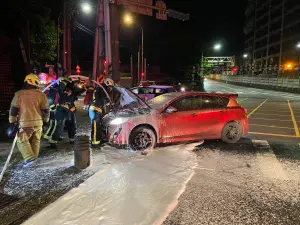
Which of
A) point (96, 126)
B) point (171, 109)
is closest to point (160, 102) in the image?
point (171, 109)

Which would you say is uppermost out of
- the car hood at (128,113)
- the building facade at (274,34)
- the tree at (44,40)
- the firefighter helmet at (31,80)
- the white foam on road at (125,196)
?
the building facade at (274,34)

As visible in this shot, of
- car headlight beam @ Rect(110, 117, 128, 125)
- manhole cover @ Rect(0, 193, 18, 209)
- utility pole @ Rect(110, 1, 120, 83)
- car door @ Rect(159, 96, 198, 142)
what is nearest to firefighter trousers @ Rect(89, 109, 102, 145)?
car headlight beam @ Rect(110, 117, 128, 125)

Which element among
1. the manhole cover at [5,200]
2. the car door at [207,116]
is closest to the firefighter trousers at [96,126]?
the car door at [207,116]

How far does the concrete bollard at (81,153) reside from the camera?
575 cm

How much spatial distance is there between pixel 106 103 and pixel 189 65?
40191 mm

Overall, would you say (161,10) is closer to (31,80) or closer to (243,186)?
(31,80)

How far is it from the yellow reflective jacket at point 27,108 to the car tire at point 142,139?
2176 millimetres

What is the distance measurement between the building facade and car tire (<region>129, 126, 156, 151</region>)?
47.6 m

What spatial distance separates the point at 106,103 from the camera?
302 inches

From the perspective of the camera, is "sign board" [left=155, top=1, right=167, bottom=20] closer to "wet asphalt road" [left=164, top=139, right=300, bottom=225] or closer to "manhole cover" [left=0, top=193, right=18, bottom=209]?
"wet asphalt road" [left=164, top=139, right=300, bottom=225]

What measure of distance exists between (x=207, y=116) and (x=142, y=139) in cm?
197

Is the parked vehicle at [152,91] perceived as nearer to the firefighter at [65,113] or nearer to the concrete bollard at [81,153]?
the firefighter at [65,113]

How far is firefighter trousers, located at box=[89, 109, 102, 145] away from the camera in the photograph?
287 inches

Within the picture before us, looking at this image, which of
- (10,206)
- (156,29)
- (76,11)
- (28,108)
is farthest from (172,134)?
(156,29)
